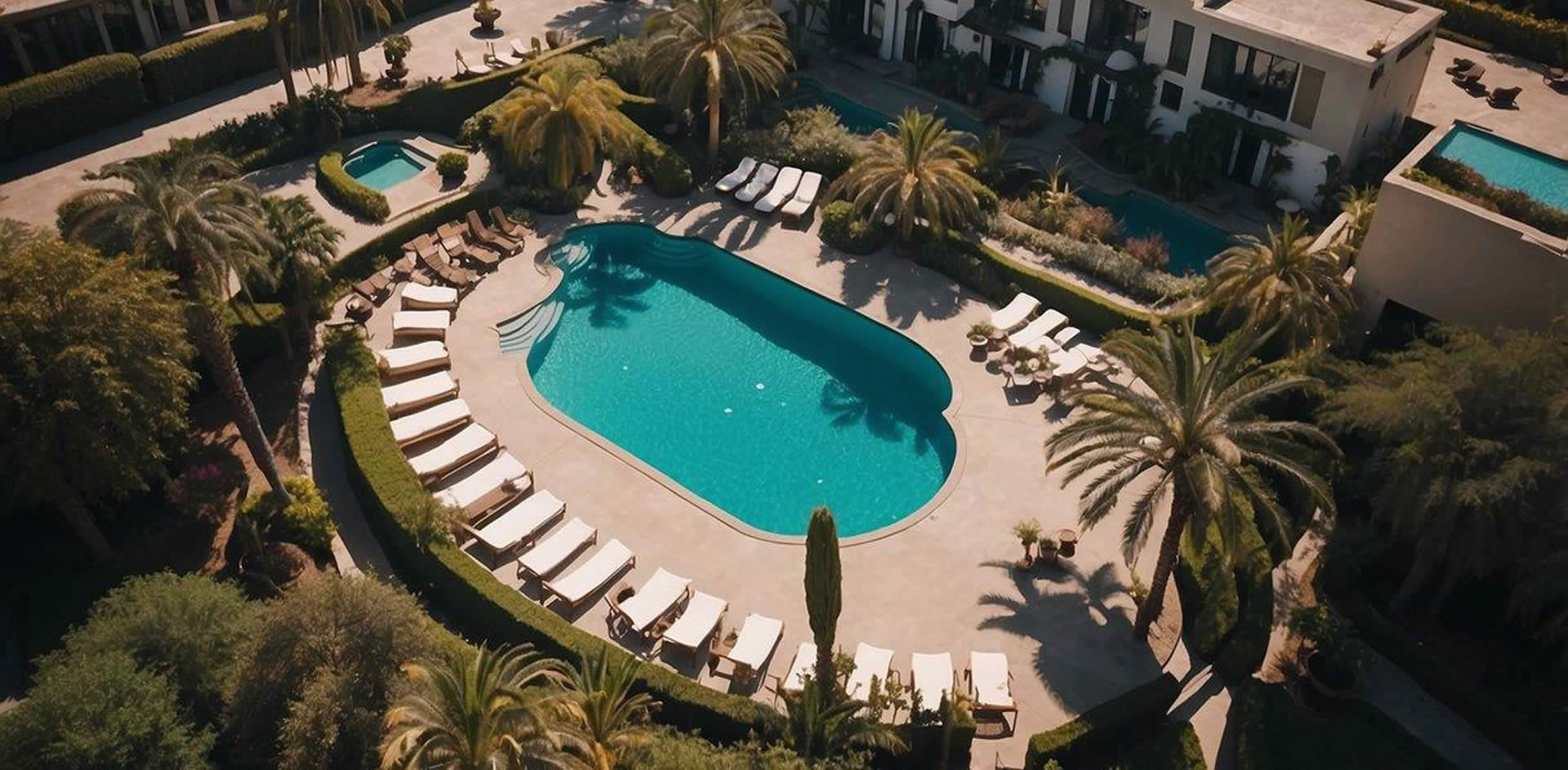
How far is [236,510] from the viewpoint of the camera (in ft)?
96.7

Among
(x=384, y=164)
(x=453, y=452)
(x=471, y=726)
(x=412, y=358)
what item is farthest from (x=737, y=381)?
(x=384, y=164)

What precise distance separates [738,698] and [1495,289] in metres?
22.5

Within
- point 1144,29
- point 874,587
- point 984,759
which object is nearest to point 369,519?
point 874,587

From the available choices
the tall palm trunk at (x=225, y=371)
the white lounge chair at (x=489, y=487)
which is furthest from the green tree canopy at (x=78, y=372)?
the white lounge chair at (x=489, y=487)

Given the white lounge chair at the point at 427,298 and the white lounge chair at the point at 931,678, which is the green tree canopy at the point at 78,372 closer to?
the white lounge chair at the point at 427,298

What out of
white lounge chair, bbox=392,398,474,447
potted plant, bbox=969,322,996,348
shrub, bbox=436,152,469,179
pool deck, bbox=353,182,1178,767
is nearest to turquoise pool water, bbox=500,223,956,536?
pool deck, bbox=353,182,1178,767

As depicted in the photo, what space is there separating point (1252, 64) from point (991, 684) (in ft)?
86.4

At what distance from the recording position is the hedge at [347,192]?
38.2 metres

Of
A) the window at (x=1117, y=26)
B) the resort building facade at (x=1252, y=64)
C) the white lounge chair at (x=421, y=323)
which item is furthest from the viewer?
the window at (x=1117, y=26)

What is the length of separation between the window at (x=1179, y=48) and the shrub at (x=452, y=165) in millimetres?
26337

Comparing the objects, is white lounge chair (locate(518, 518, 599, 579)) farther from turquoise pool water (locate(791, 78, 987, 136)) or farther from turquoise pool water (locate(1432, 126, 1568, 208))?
turquoise pool water (locate(1432, 126, 1568, 208))

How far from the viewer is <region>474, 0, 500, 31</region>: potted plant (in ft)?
159

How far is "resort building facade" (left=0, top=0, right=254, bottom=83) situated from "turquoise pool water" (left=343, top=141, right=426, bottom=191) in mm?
10551

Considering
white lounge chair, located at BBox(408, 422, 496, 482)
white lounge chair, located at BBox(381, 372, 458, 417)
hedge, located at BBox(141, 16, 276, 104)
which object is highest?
hedge, located at BBox(141, 16, 276, 104)
